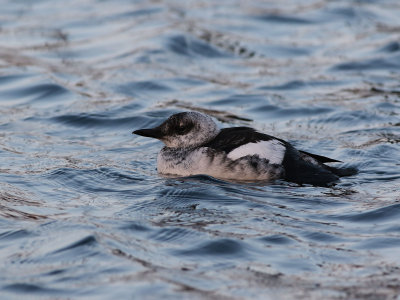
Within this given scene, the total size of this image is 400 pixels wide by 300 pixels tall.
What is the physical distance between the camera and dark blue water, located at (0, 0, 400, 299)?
5.44 m

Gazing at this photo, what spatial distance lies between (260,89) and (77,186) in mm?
4978

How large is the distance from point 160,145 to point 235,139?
2057 millimetres

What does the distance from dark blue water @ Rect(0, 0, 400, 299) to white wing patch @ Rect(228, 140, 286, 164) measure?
27 cm

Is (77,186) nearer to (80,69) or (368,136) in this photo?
(368,136)

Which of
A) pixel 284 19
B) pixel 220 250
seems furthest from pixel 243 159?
pixel 284 19

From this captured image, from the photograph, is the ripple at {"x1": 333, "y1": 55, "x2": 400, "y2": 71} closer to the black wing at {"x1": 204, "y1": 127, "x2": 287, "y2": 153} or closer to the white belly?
the black wing at {"x1": 204, "y1": 127, "x2": 287, "y2": 153}

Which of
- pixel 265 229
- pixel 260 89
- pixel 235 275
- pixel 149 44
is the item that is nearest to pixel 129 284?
pixel 235 275

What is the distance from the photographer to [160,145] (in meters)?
9.41

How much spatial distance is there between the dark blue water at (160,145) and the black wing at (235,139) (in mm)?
353

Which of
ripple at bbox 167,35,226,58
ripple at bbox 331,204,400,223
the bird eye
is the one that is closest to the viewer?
ripple at bbox 331,204,400,223

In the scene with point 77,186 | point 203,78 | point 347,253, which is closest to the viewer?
point 347,253

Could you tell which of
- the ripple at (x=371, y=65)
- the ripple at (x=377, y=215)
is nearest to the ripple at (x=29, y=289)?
the ripple at (x=377, y=215)

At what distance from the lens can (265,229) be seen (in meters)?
6.31

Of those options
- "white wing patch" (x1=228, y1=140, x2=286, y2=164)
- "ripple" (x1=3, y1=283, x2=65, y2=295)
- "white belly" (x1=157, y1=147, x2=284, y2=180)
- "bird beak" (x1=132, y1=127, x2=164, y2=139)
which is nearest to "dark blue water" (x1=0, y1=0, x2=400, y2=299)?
"ripple" (x1=3, y1=283, x2=65, y2=295)
